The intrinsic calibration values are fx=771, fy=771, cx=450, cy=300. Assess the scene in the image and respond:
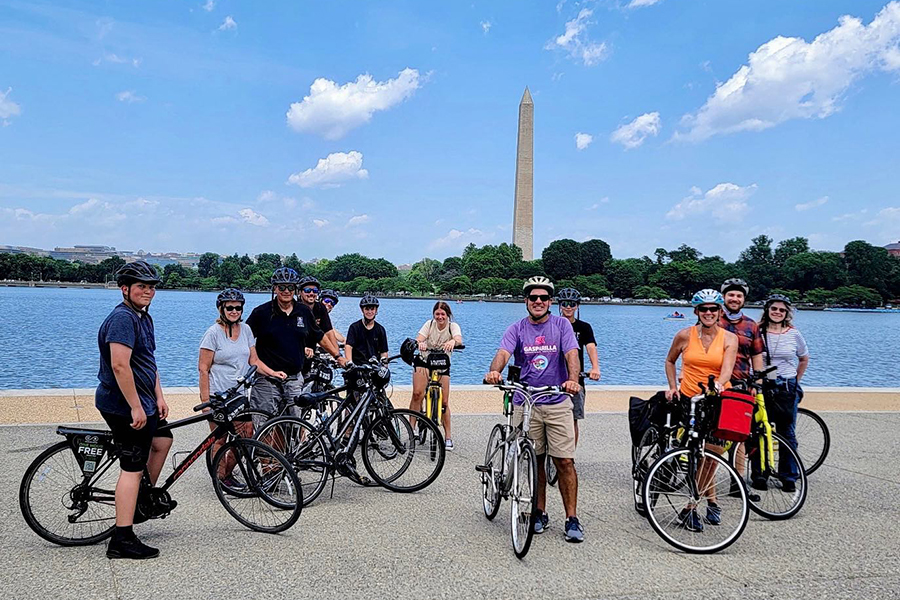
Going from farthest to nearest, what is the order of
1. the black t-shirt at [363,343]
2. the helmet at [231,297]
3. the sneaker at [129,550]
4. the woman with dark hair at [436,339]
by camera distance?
the black t-shirt at [363,343] < the woman with dark hair at [436,339] < the helmet at [231,297] < the sneaker at [129,550]

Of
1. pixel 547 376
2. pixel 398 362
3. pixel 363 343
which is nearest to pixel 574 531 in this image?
pixel 547 376

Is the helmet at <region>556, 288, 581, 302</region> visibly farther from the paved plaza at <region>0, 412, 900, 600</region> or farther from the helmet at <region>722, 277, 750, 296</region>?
the paved plaza at <region>0, 412, 900, 600</region>

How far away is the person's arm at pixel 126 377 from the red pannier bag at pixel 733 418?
12.9 ft

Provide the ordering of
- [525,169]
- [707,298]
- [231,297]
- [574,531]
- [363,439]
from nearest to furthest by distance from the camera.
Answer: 1. [574,531]
2. [707,298]
3. [231,297]
4. [363,439]
5. [525,169]

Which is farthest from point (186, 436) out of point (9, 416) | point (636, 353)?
point (636, 353)

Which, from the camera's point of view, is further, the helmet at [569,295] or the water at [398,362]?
the water at [398,362]

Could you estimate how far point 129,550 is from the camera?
4805mm

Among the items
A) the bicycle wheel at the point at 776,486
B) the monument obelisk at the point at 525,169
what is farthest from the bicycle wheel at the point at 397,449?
the monument obelisk at the point at 525,169

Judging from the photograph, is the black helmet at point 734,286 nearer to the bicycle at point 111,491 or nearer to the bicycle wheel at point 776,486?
the bicycle wheel at point 776,486

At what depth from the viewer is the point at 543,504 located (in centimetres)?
572

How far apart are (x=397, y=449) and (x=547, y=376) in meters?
1.76

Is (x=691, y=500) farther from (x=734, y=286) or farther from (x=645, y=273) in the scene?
(x=645, y=273)

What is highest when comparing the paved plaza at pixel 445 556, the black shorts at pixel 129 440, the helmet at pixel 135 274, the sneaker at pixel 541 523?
the helmet at pixel 135 274

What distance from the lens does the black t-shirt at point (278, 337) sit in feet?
22.7
